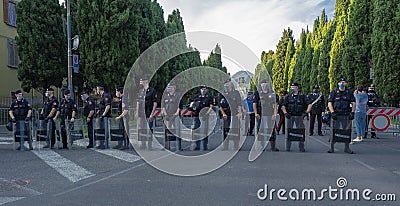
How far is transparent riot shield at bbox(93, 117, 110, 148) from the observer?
1185cm

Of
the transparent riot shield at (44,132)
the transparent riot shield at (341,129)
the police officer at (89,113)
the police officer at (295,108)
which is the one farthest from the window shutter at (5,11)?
the transparent riot shield at (341,129)

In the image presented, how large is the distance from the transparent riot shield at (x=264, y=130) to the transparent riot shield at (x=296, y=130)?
1.49 ft

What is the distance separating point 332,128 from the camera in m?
10.7

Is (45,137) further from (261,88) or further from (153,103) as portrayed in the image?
(261,88)

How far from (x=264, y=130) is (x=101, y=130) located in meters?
4.85

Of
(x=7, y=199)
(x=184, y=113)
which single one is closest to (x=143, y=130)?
(x=184, y=113)

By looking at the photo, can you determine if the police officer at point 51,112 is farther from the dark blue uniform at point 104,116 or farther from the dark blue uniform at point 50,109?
the dark blue uniform at point 104,116

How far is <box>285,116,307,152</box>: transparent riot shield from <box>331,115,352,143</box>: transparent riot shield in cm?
78

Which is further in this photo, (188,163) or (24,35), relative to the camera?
(24,35)

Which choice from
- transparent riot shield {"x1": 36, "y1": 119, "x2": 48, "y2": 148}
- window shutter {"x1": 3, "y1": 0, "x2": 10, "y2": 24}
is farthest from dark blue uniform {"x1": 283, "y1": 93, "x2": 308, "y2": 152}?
window shutter {"x1": 3, "y1": 0, "x2": 10, "y2": 24}

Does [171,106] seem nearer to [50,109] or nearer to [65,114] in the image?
[65,114]

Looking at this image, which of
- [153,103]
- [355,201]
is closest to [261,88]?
[153,103]

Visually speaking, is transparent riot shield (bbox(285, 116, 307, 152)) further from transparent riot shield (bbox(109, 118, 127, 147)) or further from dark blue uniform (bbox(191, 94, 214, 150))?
transparent riot shield (bbox(109, 118, 127, 147))

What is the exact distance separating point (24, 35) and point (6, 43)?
3.91 meters
